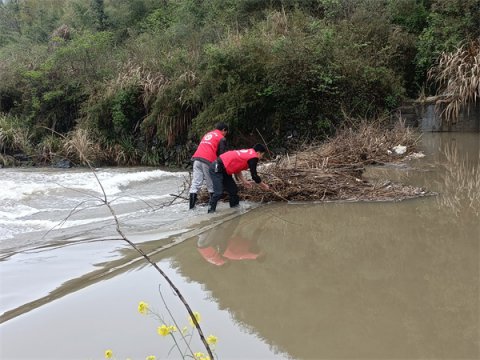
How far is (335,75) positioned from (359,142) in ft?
11.6

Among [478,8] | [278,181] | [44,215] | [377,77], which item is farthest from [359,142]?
[478,8]

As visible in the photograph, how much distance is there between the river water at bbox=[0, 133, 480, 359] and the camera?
3.44 metres

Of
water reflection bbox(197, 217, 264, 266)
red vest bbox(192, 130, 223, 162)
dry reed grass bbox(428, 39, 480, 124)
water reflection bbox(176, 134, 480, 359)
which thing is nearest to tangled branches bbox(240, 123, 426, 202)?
water reflection bbox(176, 134, 480, 359)

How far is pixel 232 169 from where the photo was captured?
25.4 ft

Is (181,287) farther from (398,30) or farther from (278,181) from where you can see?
(398,30)

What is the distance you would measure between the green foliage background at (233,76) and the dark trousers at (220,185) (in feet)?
16.9

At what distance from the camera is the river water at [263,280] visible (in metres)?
3.44

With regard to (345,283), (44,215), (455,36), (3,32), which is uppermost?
(3,32)

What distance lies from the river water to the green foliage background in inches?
233

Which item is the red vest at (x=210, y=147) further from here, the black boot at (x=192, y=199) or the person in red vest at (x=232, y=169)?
the black boot at (x=192, y=199)

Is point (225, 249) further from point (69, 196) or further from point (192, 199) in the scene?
point (69, 196)

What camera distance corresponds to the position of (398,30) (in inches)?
674

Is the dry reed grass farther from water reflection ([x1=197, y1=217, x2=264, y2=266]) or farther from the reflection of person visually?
the reflection of person

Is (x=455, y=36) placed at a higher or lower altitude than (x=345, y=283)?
higher
